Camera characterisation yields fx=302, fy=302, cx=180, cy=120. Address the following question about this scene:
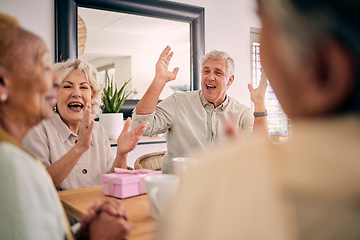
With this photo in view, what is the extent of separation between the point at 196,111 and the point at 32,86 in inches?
69.5

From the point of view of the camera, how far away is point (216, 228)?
35 centimetres

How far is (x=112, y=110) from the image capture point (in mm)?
2879

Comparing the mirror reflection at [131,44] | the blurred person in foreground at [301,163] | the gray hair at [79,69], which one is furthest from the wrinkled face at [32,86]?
the mirror reflection at [131,44]

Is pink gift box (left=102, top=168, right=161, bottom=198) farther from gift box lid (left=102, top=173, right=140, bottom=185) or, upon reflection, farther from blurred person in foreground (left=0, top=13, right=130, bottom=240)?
blurred person in foreground (left=0, top=13, right=130, bottom=240)

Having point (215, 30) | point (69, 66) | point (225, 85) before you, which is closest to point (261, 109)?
point (225, 85)

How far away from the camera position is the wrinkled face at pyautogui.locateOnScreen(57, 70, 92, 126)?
1.78m

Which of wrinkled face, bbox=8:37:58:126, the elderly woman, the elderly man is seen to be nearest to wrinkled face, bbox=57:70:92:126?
the elderly woman

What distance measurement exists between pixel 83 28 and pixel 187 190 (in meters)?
2.79

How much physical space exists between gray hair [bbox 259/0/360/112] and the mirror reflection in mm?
2638

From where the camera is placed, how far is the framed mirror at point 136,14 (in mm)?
2695

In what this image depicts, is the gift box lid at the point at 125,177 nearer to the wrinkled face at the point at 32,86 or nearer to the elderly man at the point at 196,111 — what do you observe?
the wrinkled face at the point at 32,86

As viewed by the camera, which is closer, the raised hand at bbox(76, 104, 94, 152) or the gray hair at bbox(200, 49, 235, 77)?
the raised hand at bbox(76, 104, 94, 152)

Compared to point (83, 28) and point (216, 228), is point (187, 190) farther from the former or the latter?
point (83, 28)

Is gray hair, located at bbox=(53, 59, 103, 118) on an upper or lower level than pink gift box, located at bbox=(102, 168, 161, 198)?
upper
